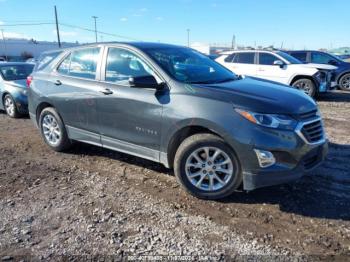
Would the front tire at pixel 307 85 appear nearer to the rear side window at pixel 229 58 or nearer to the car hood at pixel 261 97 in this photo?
the rear side window at pixel 229 58

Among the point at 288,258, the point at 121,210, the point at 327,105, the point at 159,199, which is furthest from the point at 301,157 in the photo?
the point at 327,105

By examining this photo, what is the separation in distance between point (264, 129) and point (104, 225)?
1.92 metres

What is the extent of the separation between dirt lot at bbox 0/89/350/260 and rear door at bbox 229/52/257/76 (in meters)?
7.58

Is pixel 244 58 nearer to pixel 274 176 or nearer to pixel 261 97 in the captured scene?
pixel 261 97

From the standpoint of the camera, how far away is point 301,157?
3.74 metres

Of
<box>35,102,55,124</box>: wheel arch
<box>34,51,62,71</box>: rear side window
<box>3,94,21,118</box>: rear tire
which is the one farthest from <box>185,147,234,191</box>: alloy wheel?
<box>3,94,21,118</box>: rear tire

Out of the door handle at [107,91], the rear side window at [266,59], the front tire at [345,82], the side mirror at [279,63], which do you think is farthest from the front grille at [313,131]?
the front tire at [345,82]

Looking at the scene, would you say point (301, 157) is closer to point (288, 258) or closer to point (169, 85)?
point (288, 258)

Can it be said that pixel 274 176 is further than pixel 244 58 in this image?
No

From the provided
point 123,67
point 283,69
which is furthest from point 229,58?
point 123,67

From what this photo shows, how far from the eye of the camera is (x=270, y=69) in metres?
12.2

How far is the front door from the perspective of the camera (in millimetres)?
4333

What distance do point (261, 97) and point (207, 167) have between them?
997 millimetres

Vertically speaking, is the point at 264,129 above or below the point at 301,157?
above
